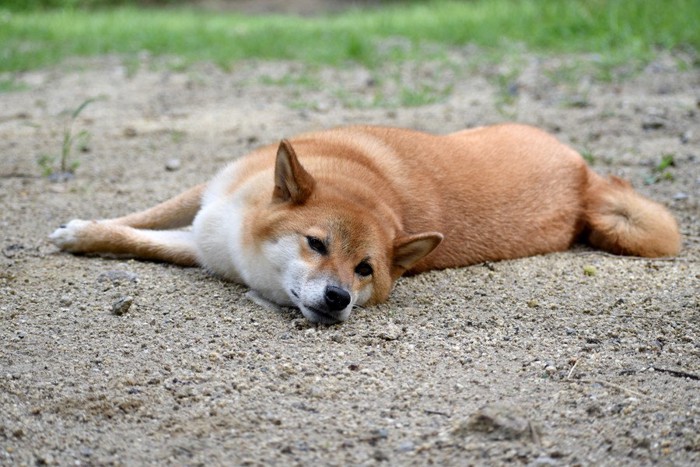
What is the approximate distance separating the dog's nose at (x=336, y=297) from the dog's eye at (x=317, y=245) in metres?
0.20

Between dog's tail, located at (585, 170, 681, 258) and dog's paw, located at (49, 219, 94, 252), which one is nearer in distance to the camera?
dog's paw, located at (49, 219, 94, 252)

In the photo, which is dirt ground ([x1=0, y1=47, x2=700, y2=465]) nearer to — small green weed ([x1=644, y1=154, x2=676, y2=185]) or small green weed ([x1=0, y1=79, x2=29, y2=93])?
small green weed ([x1=644, y1=154, x2=676, y2=185])

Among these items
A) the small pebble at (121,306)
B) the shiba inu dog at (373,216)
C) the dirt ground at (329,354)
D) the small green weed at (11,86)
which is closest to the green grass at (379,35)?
the small green weed at (11,86)

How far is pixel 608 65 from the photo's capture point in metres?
7.98

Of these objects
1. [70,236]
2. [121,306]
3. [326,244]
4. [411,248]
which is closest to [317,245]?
[326,244]

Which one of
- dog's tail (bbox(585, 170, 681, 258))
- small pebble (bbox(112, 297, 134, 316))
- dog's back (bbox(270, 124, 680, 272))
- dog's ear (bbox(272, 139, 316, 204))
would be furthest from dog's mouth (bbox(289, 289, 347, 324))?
dog's tail (bbox(585, 170, 681, 258))

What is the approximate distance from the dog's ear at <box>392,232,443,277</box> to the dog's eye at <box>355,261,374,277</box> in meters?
0.18

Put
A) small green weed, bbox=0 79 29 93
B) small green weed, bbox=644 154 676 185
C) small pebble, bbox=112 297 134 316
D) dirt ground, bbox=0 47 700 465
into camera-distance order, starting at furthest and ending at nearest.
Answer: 1. small green weed, bbox=0 79 29 93
2. small green weed, bbox=644 154 676 185
3. small pebble, bbox=112 297 134 316
4. dirt ground, bbox=0 47 700 465

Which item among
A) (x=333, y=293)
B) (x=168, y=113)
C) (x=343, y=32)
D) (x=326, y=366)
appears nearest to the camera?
(x=326, y=366)

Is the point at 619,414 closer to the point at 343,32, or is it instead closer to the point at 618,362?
the point at 618,362

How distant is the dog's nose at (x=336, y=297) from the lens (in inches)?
138

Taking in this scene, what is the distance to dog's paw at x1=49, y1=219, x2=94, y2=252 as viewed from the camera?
4.28 m

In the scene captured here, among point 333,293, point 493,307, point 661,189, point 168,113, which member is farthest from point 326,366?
point 168,113

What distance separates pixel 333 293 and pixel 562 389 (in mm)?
976
